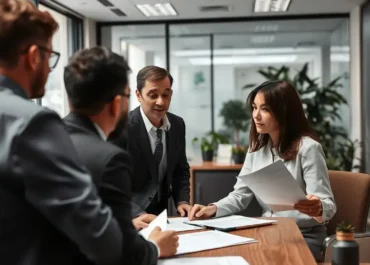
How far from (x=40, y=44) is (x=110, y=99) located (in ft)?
0.65

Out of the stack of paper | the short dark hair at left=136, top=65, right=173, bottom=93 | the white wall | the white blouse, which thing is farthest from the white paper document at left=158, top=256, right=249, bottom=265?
the white wall

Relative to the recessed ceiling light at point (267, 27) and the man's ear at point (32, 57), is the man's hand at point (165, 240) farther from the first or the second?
the recessed ceiling light at point (267, 27)

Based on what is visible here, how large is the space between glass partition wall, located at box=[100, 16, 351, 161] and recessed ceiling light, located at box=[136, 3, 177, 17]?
1.50 ft

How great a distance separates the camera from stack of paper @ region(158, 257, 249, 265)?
1.53m

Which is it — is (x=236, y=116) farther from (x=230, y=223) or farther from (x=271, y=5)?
(x=230, y=223)

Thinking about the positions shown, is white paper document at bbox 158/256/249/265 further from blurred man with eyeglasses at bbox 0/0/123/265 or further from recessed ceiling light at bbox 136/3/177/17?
→ recessed ceiling light at bbox 136/3/177/17

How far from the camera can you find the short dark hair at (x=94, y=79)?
1.18 metres

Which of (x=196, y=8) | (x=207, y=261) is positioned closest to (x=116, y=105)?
(x=207, y=261)

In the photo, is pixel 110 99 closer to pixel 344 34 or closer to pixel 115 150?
pixel 115 150

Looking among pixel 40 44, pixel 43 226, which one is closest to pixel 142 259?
pixel 43 226

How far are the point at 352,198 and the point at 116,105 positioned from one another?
71.0 inches

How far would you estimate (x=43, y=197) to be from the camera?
1011 mm

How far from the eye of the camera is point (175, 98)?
667 cm

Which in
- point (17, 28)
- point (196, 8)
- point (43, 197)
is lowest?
point (43, 197)
